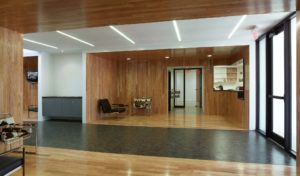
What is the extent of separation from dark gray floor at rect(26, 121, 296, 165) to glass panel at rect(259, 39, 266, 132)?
42cm

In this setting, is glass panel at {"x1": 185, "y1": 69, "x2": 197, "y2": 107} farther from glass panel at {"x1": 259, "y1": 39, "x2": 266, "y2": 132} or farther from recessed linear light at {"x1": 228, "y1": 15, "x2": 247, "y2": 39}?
recessed linear light at {"x1": 228, "y1": 15, "x2": 247, "y2": 39}

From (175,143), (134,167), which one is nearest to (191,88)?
(175,143)

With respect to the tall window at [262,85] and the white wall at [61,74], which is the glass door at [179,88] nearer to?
the white wall at [61,74]

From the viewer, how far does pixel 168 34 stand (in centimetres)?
578

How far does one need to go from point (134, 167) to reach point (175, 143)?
1685mm

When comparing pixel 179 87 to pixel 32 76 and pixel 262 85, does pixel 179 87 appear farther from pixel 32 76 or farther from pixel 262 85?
pixel 32 76

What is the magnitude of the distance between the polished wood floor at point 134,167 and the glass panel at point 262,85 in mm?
2732

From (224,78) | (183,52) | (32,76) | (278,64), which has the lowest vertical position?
(224,78)

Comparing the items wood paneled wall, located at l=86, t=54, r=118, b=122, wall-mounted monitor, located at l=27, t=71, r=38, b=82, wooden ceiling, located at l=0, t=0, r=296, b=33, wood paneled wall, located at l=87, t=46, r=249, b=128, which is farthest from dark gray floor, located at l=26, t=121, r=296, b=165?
wall-mounted monitor, located at l=27, t=71, r=38, b=82

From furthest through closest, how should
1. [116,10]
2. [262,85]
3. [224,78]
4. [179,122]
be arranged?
[224,78] < [179,122] < [262,85] < [116,10]

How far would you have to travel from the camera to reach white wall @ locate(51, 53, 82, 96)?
8.80 metres

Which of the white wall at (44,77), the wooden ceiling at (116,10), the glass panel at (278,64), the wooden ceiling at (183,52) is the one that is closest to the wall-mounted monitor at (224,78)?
the wooden ceiling at (183,52)

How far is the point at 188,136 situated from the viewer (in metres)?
5.52

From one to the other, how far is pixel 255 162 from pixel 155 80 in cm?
698
